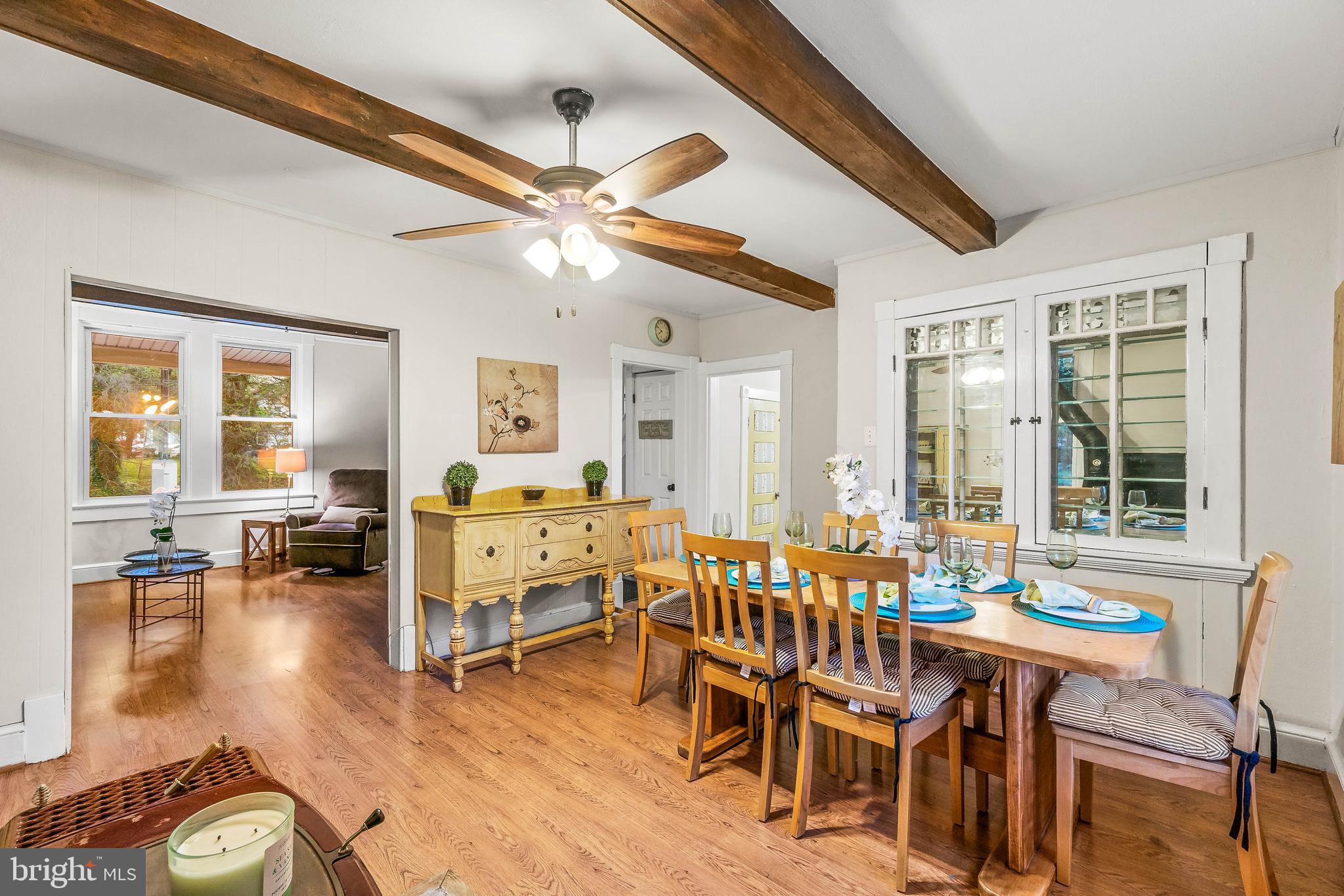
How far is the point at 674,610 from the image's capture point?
3.07m

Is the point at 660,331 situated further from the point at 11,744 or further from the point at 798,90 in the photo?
the point at 11,744

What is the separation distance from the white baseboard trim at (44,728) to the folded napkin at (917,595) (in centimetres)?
343

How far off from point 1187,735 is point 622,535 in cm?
327

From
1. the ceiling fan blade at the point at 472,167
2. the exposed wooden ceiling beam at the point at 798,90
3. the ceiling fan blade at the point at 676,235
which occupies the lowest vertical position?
the ceiling fan blade at the point at 676,235

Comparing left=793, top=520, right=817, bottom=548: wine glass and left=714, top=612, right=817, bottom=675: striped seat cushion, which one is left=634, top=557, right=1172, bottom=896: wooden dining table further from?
left=793, top=520, right=817, bottom=548: wine glass

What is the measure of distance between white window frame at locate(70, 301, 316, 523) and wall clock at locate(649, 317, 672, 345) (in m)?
4.37

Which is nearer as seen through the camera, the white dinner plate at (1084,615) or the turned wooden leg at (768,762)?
the white dinner plate at (1084,615)

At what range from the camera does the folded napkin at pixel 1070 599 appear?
206 cm

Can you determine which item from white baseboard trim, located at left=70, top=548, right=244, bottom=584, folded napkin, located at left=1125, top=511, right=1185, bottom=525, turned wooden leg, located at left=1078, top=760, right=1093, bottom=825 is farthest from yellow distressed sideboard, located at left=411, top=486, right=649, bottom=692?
white baseboard trim, located at left=70, top=548, right=244, bottom=584

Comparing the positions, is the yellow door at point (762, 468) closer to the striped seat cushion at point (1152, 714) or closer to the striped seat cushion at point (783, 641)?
the striped seat cushion at point (783, 641)

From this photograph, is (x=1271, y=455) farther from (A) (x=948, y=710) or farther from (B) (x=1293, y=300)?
(A) (x=948, y=710)

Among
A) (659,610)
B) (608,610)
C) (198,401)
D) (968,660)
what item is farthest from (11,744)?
(198,401)

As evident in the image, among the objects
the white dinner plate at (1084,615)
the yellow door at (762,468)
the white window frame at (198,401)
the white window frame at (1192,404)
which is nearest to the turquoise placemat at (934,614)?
the white dinner plate at (1084,615)

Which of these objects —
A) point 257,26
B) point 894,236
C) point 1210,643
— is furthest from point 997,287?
point 257,26
